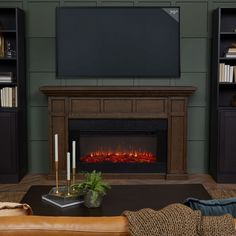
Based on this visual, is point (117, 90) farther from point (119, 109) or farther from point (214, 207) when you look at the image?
point (214, 207)

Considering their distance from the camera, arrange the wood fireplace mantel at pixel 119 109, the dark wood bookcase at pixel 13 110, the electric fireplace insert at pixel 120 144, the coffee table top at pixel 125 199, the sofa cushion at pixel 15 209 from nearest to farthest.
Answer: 1. the sofa cushion at pixel 15 209
2. the coffee table top at pixel 125 199
3. the dark wood bookcase at pixel 13 110
4. the wood fireplace mantel at pixel 119 109
5. the electric fireplace insert at pixel 120 144

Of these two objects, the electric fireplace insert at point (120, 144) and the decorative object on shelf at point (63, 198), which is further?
the electric fireplace insert at point (120, 144)

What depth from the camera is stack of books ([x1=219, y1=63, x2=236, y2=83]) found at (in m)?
5.18

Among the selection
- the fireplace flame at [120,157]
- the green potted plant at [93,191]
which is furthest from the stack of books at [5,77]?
the green potted plant at [93,191]

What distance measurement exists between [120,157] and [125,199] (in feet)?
8.80

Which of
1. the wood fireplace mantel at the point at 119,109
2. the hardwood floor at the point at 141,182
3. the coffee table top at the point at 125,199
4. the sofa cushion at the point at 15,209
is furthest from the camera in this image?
the wood fireplace mantel at the point at 119,109

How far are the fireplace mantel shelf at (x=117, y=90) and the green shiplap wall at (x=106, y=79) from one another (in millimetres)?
332

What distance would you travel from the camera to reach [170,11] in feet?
17.6

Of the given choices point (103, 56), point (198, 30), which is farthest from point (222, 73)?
point (103, 56)

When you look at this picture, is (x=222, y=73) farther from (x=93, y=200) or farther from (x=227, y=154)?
(x=93, y=200)

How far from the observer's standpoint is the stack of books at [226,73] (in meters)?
5.18

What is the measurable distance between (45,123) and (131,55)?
1.40 meters

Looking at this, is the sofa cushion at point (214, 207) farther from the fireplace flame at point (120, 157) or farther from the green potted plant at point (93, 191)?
the fireplace flame at point (120, 157)

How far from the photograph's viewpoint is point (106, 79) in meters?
5.48
